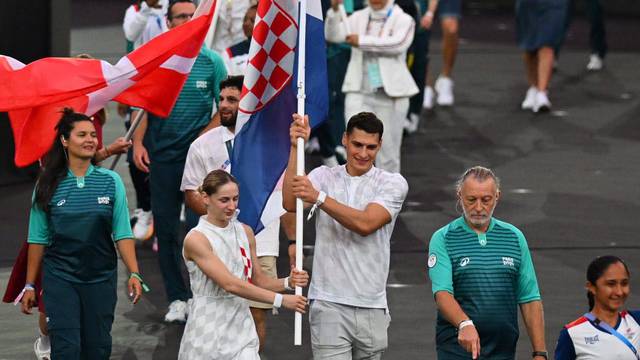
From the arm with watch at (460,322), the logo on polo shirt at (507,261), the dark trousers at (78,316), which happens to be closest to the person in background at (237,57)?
the dark trousers at (78,316)

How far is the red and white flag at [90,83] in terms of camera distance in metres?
10.0

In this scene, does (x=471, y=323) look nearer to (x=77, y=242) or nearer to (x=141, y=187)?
(x=77, y=242)


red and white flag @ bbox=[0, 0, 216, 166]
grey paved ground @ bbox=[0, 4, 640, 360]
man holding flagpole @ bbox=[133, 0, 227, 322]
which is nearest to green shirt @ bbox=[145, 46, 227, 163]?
man holding flagpole @ bbox=[133, 0, 227, 322]

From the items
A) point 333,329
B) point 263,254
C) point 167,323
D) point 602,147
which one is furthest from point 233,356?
point 602,147

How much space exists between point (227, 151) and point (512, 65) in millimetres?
13622

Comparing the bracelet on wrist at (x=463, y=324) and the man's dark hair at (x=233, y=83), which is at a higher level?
the man's dark hair at (x=233, y=83)

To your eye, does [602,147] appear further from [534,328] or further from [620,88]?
[534,328]

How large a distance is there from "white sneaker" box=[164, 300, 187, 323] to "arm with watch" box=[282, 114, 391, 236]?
9.75ft

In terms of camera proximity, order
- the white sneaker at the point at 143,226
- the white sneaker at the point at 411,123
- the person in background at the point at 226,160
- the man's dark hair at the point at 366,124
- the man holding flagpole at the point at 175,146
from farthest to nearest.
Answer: the white sneaker at the point at 411,123 → the white sneaker at the point at 143,226 → the man holding flagpole at the point at 175,146 → the person in background at the point at 226,160 → the man's dark hair at the point at 366,124

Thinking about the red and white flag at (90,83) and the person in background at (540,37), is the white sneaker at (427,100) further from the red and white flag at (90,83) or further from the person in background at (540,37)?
the red and white flag at (90,83)

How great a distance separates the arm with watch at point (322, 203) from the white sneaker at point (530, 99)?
11.3 m

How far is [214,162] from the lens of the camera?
34.7 ft

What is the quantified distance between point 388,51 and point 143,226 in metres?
2.81

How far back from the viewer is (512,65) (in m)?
23.6
